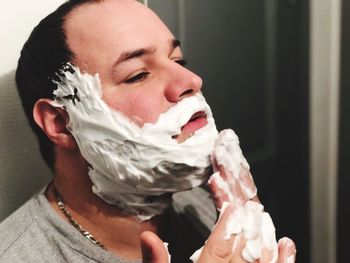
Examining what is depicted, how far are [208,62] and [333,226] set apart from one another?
1.92 feet

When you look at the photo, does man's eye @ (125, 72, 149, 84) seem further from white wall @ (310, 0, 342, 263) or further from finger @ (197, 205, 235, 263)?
white wall @ (310, 0, 342, 263)

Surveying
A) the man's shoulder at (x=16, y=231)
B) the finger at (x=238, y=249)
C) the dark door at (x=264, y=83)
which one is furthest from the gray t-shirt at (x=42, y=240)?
the dark door at (x=264, y=83)

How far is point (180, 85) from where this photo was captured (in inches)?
26.2

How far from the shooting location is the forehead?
67cm

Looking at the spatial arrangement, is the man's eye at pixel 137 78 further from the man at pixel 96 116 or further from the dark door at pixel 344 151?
the dark door at pixel 344 151

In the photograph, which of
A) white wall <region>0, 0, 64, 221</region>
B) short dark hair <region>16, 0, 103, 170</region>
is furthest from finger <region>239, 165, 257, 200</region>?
white wall <region>0, 0, 64, 221</region>

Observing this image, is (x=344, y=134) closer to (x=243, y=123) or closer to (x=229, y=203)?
(x=243, y=123)

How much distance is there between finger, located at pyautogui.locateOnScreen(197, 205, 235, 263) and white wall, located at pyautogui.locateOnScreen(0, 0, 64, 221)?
48cm

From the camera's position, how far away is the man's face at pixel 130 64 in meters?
0.66

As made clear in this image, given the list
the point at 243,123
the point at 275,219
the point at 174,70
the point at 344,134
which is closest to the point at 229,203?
the point at 174,70

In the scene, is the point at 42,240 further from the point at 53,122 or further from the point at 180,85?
the point at 180,85

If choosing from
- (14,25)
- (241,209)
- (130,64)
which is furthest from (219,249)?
(14,25)

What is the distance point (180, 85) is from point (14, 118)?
39cm

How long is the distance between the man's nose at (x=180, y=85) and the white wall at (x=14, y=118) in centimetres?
36
